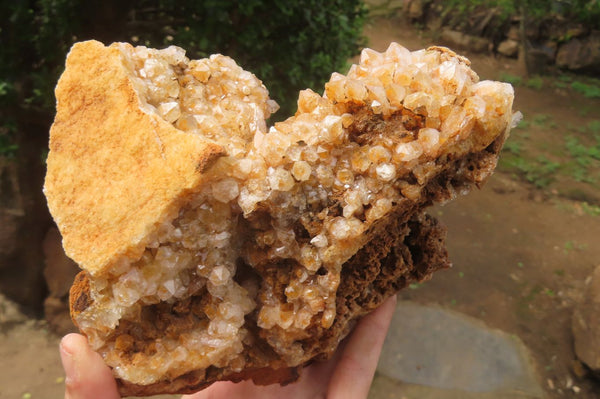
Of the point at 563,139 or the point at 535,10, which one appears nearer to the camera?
the point at 563,139

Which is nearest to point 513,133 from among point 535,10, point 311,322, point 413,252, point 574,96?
point 574,96

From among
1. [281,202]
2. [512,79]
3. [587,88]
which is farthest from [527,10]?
[281,202]

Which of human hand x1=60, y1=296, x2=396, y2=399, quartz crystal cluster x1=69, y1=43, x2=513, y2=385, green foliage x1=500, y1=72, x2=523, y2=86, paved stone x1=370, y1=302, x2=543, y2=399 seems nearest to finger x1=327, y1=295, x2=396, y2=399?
human hand x1=60, y1=296, x2=396, y2=399

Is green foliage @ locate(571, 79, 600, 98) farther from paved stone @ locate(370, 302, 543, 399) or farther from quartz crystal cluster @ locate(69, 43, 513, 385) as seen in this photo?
quartz crystal cluster @ locate(69, 43, 513, 385)

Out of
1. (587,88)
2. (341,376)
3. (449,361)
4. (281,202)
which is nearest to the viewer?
(281,202)

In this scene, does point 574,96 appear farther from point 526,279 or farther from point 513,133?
point 526,279

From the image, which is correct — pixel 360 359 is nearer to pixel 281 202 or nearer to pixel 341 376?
pixel 341 376
